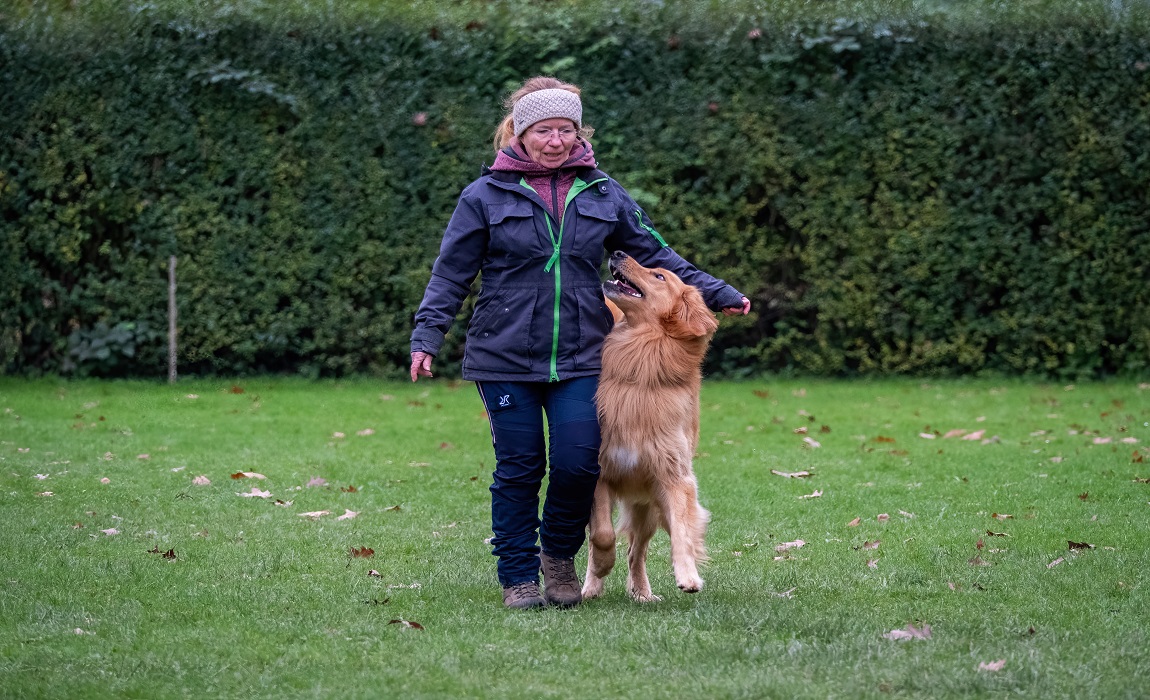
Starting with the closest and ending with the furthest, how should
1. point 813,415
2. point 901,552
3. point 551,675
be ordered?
point 551,675 → point 901,552 → point 813,415

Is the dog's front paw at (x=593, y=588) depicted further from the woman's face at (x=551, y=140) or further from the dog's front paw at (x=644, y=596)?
the woman's face at (x=551, y=140)

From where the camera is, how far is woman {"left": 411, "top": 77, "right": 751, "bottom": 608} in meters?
4.87

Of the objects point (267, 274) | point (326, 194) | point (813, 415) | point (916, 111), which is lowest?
point (813, 415)

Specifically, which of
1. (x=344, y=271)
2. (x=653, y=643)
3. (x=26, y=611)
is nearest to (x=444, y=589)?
(x=653, y=643)

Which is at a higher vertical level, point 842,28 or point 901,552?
point 842,28

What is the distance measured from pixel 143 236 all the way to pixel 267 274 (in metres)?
1.19

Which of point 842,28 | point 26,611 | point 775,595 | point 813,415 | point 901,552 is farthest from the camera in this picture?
point 842,28

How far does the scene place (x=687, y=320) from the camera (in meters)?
5.08

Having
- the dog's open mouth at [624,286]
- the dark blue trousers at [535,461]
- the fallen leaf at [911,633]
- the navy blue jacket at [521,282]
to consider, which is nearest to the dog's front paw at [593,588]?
the dark blue trousers at [535,461]

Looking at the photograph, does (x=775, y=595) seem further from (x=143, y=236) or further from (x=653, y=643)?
(x=143, y=236)

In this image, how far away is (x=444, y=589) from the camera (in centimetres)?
522

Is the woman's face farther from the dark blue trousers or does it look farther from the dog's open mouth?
the dark blue trousers

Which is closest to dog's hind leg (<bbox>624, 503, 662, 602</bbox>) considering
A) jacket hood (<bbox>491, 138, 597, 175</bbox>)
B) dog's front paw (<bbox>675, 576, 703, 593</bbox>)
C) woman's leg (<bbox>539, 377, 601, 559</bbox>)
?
woman's leg (<bbox>539, 377, 601, 559</bbox>)

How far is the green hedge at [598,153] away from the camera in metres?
12.1
